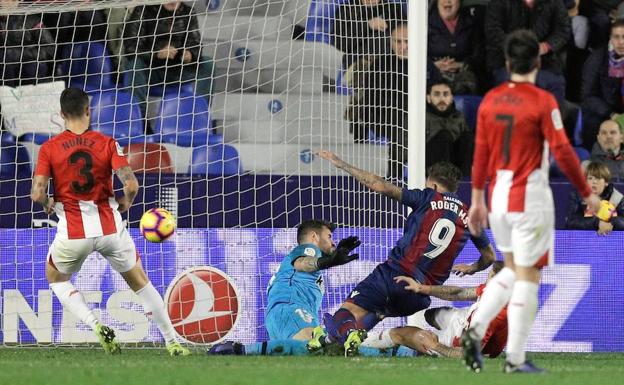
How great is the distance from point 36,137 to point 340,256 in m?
4.66

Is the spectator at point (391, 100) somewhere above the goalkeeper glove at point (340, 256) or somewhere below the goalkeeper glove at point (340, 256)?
above

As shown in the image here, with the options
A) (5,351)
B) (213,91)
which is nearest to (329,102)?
(213,91)

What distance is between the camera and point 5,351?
35.9 feet

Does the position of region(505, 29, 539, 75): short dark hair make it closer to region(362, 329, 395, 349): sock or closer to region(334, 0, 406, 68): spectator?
region(362, 329, 395, 349): sock

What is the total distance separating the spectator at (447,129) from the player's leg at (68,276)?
16.6 feet

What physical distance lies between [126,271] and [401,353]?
2284 millimetres

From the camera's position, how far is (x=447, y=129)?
14.1 metres

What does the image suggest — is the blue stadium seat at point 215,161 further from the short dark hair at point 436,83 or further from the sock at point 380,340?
the sock at point 380,340

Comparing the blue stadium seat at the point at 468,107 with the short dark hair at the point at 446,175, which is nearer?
the short dark hair at the point at 446,175

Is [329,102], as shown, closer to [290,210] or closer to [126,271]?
[290,210]

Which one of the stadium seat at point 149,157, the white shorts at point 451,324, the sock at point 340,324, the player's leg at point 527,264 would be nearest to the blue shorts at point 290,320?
the sock at point 340,324

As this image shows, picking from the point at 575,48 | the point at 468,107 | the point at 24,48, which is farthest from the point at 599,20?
the point at 24,48

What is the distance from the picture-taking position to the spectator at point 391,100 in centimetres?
1184

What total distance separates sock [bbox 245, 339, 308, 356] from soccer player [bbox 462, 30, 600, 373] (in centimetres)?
287
